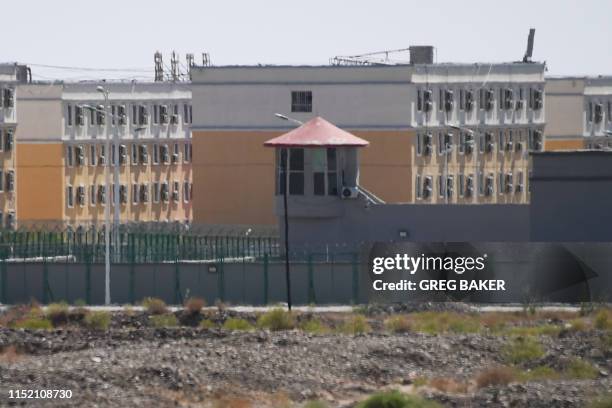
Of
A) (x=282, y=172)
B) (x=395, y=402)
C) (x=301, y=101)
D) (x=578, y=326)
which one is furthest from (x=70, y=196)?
(x=395, y=402)

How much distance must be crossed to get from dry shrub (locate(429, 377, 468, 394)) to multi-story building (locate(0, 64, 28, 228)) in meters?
58.4

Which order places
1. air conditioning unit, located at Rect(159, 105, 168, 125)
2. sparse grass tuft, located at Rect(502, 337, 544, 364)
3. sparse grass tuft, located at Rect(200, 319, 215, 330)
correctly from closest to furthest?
sparse grass tuft, located at Rect(502, 337, 544, 364), sparse grass tuft, located at Rect(200, 319, 215, 330), air conditioning unit, located at Rect(159, 105, 168, 125)

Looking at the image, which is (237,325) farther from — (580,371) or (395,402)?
(395,402)

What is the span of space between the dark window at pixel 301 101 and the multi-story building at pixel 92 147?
1260 centimetres

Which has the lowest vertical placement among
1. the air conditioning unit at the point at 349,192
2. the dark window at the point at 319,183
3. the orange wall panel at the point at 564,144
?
the air conditioning unit at the point at 349,192

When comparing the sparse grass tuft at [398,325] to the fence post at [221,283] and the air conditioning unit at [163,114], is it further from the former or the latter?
the air conditioning unit at [163,114]

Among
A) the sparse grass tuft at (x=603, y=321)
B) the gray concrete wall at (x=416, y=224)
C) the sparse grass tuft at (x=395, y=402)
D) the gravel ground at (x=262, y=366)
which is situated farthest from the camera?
the gray concrete wall at (x=416, y=224)

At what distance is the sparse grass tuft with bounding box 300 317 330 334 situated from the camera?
53875 mm

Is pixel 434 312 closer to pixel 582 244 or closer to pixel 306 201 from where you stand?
pixel 582 244

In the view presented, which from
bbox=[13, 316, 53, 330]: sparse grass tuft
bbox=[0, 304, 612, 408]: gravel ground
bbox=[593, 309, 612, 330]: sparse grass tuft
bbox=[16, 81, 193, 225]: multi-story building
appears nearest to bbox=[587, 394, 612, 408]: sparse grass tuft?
bbox=[0, 304, 612, 408]: gravel ground

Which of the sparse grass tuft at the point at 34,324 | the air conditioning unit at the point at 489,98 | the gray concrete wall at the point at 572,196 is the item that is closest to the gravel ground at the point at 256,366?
the sparse grass tuft at the point at 34,324

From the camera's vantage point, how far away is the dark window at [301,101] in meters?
91.1

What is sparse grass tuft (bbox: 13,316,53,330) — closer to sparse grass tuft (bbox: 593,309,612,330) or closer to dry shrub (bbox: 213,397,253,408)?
sparse grass tuft (bbox: 593,309,612,330)

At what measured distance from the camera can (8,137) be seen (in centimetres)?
10375
